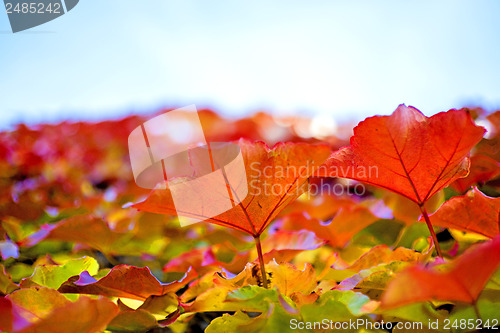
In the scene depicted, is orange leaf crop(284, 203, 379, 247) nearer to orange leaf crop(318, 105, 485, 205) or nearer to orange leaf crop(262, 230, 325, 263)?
orange leaf crop(262, 230, 325, 263)

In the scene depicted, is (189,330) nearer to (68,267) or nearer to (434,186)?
A: (68,267)

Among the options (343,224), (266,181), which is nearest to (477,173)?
(343,224)

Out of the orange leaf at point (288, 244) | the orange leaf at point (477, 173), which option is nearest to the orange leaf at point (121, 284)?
the orange leaf at point (288, 244)

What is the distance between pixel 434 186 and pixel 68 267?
454mm

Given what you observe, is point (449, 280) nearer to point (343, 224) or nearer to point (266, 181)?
point (266, 181)

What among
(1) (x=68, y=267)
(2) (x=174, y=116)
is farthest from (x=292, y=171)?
(2) (x=174, y=116)

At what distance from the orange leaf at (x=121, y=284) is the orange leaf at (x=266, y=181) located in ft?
0.22

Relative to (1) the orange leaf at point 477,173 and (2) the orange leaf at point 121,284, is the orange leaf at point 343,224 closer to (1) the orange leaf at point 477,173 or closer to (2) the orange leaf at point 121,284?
(1) the orange leaf at point 477,173

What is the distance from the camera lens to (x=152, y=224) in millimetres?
831

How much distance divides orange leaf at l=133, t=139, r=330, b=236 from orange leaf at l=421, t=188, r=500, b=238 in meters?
0.15

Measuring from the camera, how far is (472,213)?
0.41 meters

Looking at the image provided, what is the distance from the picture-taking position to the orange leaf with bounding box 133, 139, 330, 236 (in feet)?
1.30

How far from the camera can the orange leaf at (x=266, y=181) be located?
40 cm

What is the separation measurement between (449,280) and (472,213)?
0.20 m
